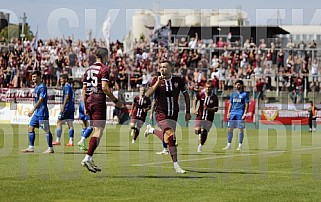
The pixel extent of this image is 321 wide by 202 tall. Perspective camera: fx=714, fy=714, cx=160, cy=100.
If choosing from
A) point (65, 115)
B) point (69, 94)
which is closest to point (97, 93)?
point (69, 94)

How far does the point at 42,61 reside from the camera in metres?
43.8

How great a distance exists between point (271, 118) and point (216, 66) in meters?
4.50

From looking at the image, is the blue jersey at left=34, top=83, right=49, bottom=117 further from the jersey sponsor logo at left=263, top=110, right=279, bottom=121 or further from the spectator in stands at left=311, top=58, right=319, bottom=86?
the spectator in stands at left=311, top=58, right=319, bottom=86

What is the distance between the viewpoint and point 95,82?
13.6m

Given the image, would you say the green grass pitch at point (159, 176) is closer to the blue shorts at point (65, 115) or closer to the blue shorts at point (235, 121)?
the blue shorts at point (65, 115)

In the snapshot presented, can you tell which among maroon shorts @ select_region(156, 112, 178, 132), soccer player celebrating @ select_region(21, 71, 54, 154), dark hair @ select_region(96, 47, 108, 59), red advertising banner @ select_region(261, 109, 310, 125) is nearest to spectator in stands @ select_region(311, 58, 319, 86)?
red advertising banner @ select_region(261, 109, 310, 125)

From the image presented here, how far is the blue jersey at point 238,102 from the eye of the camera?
23.0 metres

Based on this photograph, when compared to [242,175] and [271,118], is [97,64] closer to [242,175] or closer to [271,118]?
[242,175]

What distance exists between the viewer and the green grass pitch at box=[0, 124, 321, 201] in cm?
Answer: 1084

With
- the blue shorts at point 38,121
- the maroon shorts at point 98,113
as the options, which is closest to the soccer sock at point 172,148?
the maroon shorts at point 98,113

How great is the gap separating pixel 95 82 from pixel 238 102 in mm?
10130

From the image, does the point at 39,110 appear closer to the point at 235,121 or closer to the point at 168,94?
the point at 168,94

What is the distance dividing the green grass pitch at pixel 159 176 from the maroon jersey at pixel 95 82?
4.84ft

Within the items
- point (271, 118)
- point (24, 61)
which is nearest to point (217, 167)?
point (271, 118)
